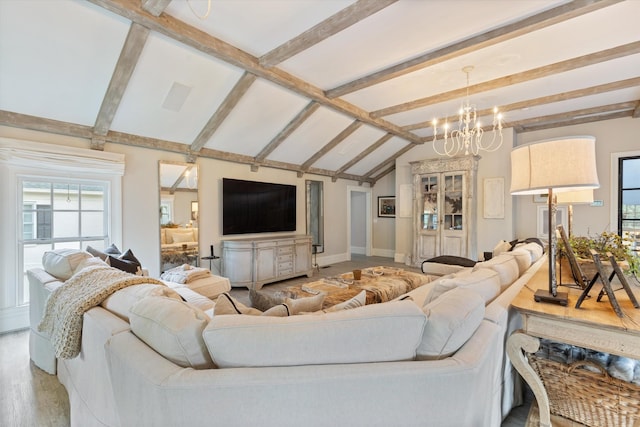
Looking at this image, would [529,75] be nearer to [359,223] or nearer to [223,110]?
[223,110]

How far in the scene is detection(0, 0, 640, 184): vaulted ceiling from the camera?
256 centimetres

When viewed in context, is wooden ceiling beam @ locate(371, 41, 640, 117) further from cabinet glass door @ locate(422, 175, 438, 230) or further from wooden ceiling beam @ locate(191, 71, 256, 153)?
A: wooden ceiling beam @ locate(191, 71, 256, 153)

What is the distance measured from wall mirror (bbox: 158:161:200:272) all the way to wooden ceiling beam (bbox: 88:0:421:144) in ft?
6.72

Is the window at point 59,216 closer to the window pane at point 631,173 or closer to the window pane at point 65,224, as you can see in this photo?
the window pane at point 65,224

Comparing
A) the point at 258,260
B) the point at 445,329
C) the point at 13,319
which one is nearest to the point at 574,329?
the point at 445,329

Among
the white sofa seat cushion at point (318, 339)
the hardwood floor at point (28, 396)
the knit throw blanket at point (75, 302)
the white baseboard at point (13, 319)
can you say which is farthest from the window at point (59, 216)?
the white sofa seat cushion at point (318, 339)

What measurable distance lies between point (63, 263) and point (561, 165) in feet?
10.9

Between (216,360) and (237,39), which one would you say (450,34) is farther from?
(216,360)

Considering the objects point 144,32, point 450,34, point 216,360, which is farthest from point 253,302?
point 450,34

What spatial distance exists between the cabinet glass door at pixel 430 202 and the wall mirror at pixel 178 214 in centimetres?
475

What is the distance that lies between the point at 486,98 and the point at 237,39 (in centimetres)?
381

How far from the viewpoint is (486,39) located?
2945mm

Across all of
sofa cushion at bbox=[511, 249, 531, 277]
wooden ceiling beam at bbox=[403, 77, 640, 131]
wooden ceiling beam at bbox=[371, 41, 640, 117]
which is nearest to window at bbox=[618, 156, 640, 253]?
A: wooden ceiling beam at bbox=[403, 77, 640, 131]

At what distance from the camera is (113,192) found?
385cm
